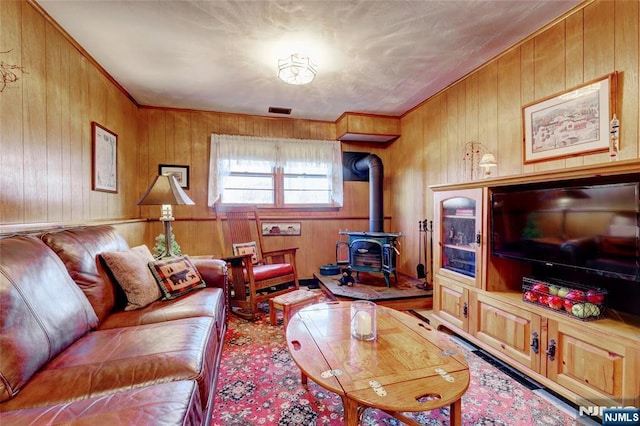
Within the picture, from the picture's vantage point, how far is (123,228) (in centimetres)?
288

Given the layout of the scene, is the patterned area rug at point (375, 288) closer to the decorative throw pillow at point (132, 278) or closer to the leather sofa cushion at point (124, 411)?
the decorative throw pillow at point (132, 278)

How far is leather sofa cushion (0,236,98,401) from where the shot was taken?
96cm

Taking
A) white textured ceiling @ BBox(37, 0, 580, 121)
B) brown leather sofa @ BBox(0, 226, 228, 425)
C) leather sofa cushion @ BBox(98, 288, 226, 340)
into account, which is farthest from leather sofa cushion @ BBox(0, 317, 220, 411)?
white textured ceiling @ BBox(37, 0, 580, 121)

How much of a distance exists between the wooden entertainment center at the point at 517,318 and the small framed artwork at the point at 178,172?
3.12 metres

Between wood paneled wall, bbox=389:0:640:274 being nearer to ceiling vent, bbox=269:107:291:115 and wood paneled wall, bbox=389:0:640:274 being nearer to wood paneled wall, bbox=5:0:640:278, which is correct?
wood paneled wall, bbox=5:0:640:278

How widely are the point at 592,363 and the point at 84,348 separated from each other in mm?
2509

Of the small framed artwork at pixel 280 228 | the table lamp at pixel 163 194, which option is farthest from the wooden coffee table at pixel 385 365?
the small framed artwork at pixel 280 228

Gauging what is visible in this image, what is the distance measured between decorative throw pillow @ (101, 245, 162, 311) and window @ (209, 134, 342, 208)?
6.41 feet

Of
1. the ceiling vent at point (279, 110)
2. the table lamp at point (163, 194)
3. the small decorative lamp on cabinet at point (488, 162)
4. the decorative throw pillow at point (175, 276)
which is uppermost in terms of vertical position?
the ceiling vent at point (279, 110)

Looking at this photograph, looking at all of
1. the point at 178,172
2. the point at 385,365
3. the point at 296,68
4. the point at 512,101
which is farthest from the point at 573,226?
the point at 178,172

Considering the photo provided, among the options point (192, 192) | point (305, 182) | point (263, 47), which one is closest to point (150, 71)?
point (263, 47)

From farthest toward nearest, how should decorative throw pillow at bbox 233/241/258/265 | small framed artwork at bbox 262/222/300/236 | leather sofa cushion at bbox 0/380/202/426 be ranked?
small framed artwork at bbox 262/222/300/236, decorative throw pillow at bbox 233/241/258/265, leather sofa cushion at bbox 0/380/202/426

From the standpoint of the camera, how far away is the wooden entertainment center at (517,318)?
138 cm

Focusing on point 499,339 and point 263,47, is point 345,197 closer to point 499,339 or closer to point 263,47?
point 263,47
